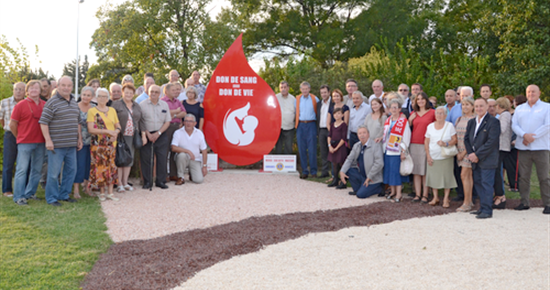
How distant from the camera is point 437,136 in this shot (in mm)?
6418

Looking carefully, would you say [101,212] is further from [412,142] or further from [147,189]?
[412,142]

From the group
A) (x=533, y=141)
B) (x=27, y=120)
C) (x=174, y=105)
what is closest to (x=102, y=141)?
(x=27, y=120)

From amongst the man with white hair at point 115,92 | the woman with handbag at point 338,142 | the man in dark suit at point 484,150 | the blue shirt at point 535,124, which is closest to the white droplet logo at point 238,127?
the woman with handbag at point 338,142

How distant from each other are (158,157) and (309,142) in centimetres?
314

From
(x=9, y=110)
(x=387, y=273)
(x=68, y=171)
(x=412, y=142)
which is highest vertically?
(x=9, y=110)

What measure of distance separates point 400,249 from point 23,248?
3725 millimetres

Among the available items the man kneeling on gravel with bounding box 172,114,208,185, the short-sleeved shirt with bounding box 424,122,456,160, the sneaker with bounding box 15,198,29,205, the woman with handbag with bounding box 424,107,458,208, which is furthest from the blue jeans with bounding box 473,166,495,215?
the sneaker with bounding box 15,198,29,205

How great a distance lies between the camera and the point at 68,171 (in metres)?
6.29

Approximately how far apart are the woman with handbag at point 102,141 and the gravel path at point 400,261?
10.8 ft

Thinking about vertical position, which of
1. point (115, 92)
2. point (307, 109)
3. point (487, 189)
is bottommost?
point (487, 189)

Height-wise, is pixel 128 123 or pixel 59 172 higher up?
pixel 128 123

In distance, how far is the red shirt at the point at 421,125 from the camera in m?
6.70

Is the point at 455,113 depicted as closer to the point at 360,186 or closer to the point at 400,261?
the point at 360,186

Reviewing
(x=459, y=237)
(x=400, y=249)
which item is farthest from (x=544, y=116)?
(x=400, y=249)
